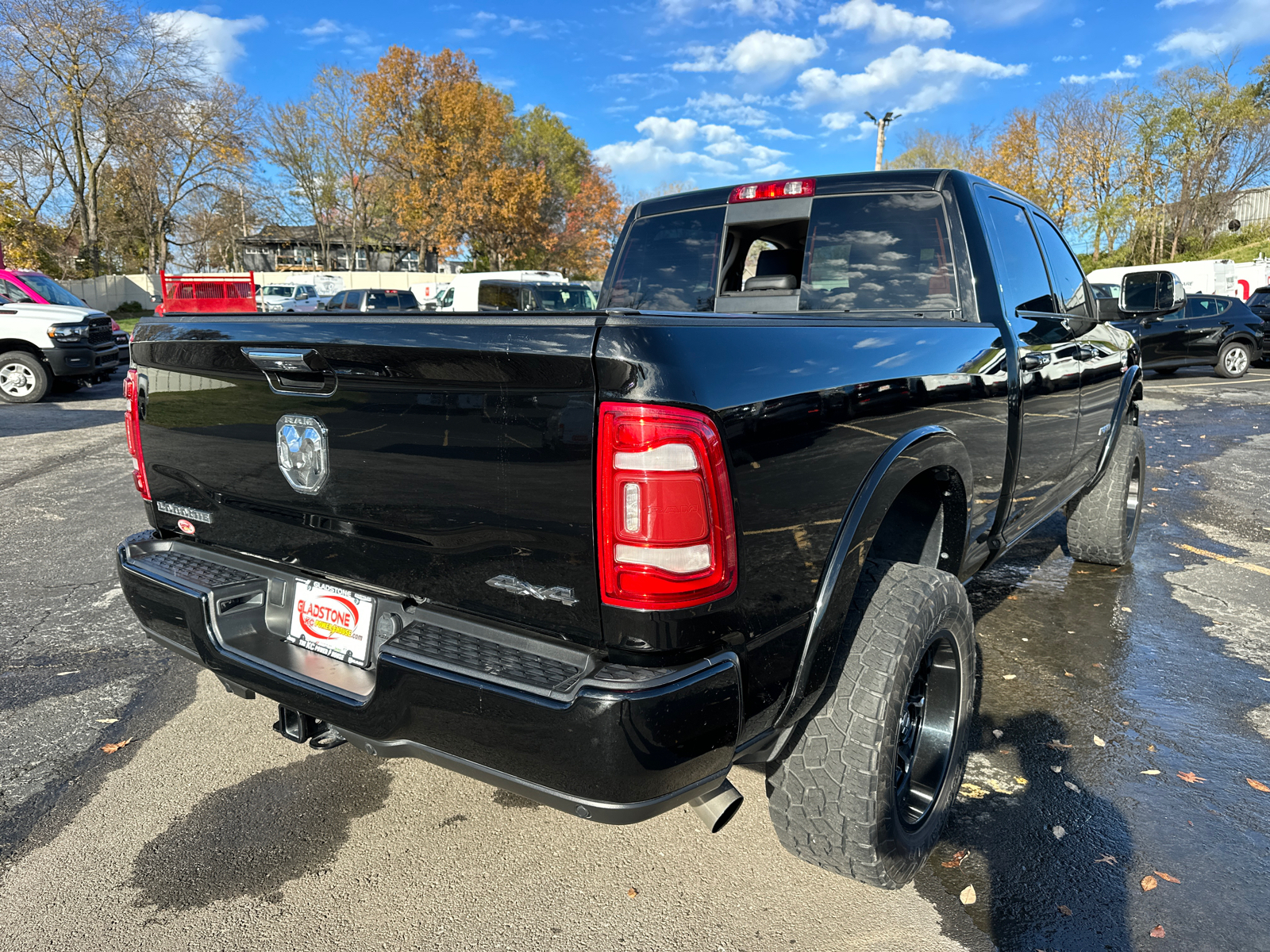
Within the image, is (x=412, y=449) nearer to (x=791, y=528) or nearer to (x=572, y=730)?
(x=572, y=730)

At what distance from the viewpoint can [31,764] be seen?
3.07 m

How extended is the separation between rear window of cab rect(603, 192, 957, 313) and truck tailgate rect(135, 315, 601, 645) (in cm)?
196

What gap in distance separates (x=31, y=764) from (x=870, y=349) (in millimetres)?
3268

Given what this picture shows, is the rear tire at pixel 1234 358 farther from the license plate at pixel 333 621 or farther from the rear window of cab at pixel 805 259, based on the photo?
the license plate at pixel 333 621

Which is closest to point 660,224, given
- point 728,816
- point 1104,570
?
point 728,816

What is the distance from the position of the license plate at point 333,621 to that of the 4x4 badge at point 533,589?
1.55 ft

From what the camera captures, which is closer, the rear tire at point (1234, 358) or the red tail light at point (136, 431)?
the red tail light at point (136, 431)

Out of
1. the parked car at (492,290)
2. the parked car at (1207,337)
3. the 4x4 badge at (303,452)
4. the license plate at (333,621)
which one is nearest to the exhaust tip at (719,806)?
the license plate at (333,621)

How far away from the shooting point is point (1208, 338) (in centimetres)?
1655

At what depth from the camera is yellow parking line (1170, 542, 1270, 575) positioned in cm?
543

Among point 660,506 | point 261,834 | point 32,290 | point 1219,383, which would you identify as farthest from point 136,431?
point 1219,383

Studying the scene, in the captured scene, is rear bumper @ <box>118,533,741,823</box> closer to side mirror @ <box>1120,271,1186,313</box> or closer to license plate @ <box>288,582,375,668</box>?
license plate @ <box>288,582,375,668</box>

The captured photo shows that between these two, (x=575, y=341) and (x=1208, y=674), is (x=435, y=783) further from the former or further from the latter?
(x=1208, y=674)

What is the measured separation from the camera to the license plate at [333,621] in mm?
2207
